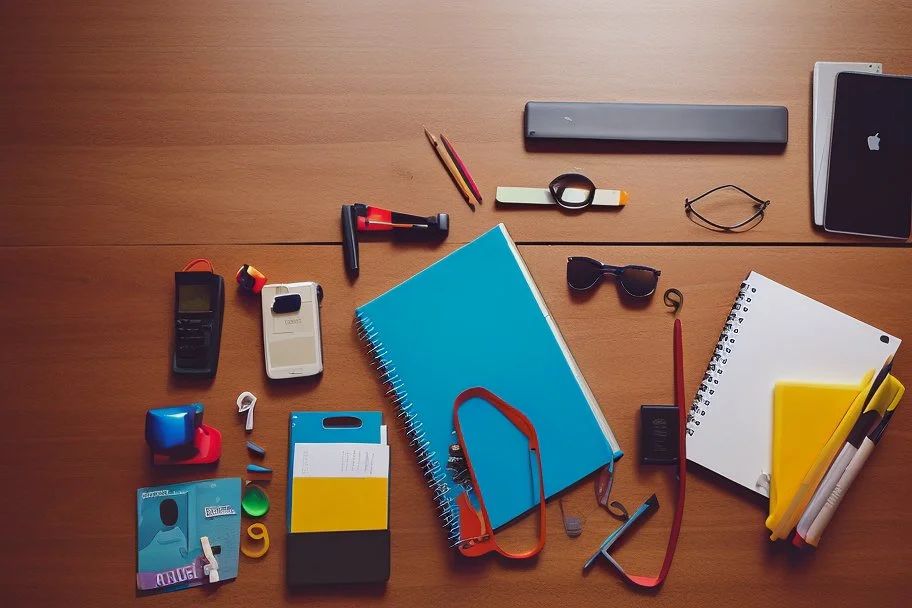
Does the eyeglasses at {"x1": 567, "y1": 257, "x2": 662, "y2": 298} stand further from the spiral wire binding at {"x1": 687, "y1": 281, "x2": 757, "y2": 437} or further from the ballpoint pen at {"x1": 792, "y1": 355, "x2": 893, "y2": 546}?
the ballpoint pen at {"x1": 792, "y1": 355, "x2": 893, "y2": 546}

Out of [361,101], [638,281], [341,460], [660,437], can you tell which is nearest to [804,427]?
[660,437]

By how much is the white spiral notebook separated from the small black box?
0.03 metres

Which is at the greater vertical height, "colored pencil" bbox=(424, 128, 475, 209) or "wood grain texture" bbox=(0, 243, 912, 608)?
"colored pencil" bbox=(424, 128, 475, 209)

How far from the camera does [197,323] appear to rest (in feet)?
3.40

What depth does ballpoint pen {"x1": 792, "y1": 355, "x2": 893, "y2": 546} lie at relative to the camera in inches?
39.6

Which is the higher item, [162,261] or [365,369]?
[162,261]

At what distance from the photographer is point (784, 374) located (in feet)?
3.42

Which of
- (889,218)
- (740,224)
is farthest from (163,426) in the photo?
(889,218)

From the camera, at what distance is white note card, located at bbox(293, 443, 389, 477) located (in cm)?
102

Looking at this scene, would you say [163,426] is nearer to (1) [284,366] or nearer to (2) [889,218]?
(1) [284,366]

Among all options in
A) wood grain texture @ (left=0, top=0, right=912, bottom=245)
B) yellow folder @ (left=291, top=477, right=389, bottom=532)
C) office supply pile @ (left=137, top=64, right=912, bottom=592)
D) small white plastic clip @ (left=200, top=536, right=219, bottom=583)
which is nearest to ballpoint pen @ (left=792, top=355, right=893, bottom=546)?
office supply pile @ (left=137, top=64, right=912, bottom=592)

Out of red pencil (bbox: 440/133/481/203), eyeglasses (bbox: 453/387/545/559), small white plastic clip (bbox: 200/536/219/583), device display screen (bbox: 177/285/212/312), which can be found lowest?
small white plastic clip (bbox: 200/536/219/583)

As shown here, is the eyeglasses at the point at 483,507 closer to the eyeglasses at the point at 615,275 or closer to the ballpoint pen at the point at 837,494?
the eyeglasses at the point at 615,275

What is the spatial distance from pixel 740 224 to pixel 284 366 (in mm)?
791
